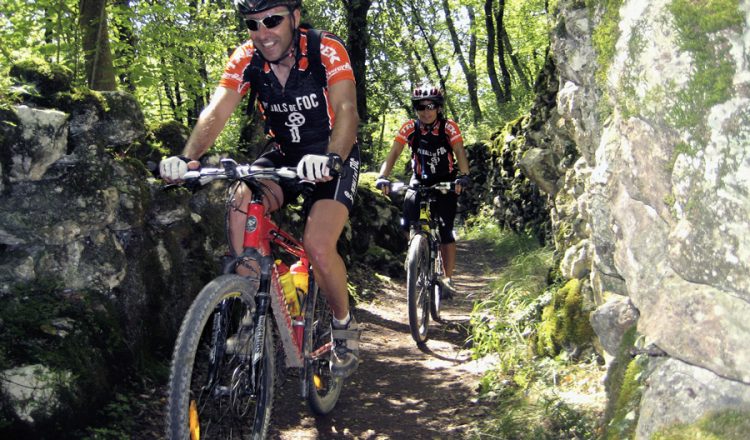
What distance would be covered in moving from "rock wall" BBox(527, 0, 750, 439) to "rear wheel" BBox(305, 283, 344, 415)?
7.31ft

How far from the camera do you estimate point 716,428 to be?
2.65 m

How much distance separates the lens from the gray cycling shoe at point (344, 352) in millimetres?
4797

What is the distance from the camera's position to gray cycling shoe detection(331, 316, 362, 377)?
4.80 meters

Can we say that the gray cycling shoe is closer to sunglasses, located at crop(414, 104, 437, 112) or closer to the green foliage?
the green foliage

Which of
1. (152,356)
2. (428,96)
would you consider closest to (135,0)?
(428,96)

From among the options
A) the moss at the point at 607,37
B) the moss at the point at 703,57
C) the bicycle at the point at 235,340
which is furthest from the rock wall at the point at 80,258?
the moss at the point at 703,57

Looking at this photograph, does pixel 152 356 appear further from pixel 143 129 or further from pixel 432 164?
pixel 432 164

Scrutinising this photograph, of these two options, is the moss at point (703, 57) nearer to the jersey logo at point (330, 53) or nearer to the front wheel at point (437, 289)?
the jersey logo at point (330, 53)

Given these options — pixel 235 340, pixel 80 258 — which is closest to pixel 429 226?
pixel 80 258

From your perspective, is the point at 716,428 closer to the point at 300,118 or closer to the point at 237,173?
the point at 237,173

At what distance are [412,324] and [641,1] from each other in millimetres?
4630

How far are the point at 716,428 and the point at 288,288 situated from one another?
271 centimetres

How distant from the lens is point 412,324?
712 centimetres

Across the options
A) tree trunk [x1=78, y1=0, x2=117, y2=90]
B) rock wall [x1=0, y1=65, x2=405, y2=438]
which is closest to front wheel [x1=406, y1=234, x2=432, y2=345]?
rock wall [x1=0, y1=65, x2=405, y2=438]
